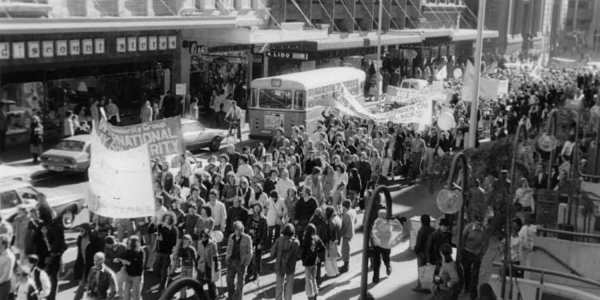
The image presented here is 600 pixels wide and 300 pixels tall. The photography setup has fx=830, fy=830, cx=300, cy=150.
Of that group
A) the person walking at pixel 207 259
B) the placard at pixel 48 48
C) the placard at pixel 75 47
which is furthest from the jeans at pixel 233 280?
the placard at pixel 75 47

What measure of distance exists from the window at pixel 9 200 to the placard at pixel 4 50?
1055 cm

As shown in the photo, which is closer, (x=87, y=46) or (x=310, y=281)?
(x=310, y=281)

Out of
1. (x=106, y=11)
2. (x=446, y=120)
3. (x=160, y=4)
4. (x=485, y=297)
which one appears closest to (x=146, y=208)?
(x=485, y=297)

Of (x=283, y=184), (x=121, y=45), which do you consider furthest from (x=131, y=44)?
(x=283, y=184)

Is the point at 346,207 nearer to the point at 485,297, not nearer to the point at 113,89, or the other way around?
the point at 485,297

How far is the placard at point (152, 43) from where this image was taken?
31.5m

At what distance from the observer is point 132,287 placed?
12.2m

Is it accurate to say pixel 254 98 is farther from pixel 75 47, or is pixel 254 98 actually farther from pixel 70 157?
pixel 70 157

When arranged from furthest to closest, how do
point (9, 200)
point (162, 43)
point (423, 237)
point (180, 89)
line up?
point (162, 43) → point (180, 89) → point (9, 200) → point (423, 237)

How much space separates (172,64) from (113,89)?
3092 mm

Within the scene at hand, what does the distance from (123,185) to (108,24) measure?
1511 cm

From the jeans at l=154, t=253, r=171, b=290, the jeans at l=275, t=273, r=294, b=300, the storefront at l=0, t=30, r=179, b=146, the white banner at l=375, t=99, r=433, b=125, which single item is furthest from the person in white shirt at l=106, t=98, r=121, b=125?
the jeans at l=275, t=273, r=294, b=300

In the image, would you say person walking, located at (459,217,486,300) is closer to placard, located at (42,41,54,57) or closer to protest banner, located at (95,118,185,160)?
protest banner, located at (95,118,185,160)

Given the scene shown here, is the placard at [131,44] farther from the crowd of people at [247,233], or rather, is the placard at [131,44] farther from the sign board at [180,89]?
the crowd of people at [247,233]
